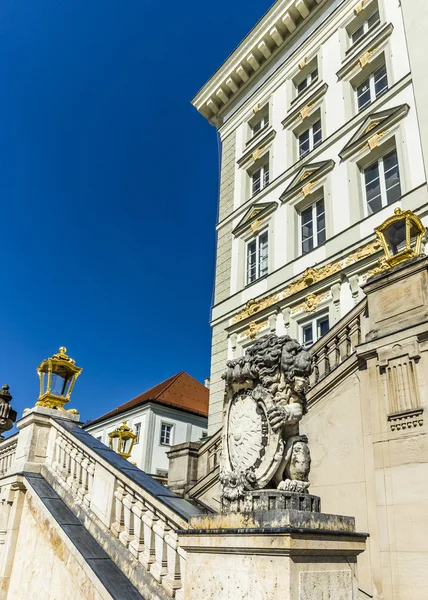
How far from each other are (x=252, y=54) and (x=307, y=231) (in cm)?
874

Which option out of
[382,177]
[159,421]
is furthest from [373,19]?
[159,421]

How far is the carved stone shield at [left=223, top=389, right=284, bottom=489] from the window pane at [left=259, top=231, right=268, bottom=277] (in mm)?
11051

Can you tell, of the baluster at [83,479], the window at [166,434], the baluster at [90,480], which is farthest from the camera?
the window at [166,434]

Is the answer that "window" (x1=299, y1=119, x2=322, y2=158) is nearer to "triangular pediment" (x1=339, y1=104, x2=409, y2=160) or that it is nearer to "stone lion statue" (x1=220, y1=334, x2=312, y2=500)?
"triangular pediment" (x1=339, y1=104, x2=409, y2=160)

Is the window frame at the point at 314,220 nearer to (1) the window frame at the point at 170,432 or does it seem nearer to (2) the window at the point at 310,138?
(2) the window at the point at 310,138

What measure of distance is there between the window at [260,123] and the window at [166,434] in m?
21.1

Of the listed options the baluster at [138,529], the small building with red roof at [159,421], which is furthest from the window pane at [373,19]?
the small building with red roof at [159,421]

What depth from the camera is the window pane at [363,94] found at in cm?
1372

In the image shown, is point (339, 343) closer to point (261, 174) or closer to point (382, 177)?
point (382, 177)

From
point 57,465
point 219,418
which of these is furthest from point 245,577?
point 219,418

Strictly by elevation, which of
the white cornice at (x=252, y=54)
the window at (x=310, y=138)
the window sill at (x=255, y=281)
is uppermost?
the white cornice at (x=252, y=54)

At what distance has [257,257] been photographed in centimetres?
1550

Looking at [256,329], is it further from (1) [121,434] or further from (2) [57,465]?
(2) [57,465]

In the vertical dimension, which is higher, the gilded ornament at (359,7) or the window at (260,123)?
the gilded ornament at (359,7)
